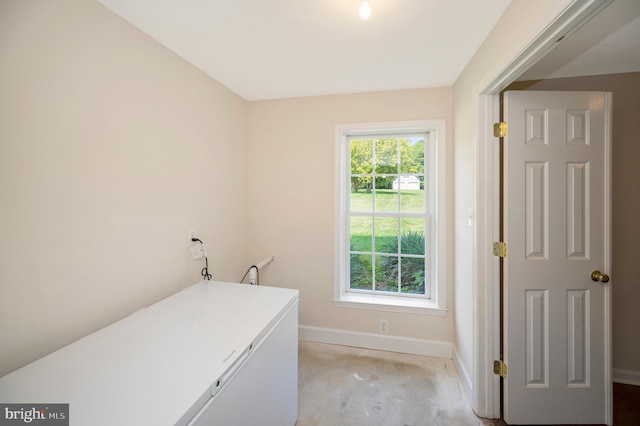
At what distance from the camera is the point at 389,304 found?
2.30 m

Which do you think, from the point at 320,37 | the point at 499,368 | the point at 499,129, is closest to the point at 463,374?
the point at 499,368

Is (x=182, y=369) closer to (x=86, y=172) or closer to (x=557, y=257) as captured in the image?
(x=86, y=172)

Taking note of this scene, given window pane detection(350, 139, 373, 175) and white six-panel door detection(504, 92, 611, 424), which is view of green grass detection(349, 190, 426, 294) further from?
white six-panel door detection(504, 92, 611, 424)

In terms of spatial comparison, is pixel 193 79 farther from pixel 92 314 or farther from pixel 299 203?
pixel 92 314

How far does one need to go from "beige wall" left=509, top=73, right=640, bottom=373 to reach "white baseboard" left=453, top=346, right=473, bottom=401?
1157 mm

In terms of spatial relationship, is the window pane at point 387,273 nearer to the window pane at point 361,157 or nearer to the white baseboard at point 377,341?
the white baseboard at point 377,341

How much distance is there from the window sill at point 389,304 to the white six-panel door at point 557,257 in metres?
0.69

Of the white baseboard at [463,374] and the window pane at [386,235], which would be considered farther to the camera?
the window pane at [386,235]

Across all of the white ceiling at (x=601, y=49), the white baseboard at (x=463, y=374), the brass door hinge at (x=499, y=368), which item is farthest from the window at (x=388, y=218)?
the white ceiling at (x=601, y=49)

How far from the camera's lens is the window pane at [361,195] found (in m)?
2.49

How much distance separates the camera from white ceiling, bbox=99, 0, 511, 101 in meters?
1.27

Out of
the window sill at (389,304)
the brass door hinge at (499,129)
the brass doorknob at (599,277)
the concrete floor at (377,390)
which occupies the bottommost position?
the concrete floor at (377,390)

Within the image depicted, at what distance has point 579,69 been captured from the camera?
180 cm

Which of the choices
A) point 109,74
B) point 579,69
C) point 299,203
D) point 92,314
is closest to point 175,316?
point 92,314
